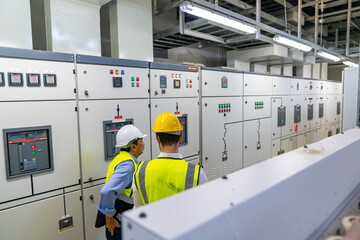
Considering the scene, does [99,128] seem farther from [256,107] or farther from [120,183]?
[256,107]

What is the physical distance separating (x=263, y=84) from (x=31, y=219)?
4289 mm

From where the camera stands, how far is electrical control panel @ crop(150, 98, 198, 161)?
9.62 feet

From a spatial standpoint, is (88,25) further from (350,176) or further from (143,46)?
(350,176)

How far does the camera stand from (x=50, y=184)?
2107 millimetres

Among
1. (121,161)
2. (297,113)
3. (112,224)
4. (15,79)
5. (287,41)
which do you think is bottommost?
(112,224)

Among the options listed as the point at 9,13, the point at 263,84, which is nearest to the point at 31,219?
the point at 9,13

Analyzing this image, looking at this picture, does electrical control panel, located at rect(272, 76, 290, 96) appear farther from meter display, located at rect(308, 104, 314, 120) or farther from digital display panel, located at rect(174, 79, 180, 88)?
digital display panel, located at rect(174, 79, 180, 88)

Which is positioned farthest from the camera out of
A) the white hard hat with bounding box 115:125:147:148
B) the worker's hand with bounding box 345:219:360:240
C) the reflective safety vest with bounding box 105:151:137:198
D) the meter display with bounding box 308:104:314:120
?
the meter display with bounding box 308:104:314:120

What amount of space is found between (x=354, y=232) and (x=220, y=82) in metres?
3.08

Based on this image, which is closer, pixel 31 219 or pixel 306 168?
pixel 306 168

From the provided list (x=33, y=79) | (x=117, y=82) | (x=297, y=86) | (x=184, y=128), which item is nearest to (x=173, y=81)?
(x=184, y=128)

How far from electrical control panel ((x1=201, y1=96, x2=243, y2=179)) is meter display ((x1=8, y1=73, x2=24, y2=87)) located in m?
2.30

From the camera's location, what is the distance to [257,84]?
448 centimetres

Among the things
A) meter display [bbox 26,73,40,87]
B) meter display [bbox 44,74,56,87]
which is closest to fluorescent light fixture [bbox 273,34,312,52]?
meter display [bbox 44,74,56,87]
